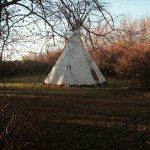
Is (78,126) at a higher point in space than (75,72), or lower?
lower

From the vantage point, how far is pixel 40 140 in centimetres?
712

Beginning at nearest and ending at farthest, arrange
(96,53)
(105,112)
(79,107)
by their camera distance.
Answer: (96,53) < (105,112) < (79,107)

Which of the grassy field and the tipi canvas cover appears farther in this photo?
the tipi canvas cover

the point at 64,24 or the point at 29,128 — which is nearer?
the point at 64,24

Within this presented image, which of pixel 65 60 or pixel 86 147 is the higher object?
pixel 65 60

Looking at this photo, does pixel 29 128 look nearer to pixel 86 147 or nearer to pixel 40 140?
pixel 40 140

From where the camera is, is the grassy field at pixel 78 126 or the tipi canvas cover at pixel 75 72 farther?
the tipi canvas cover at pixel 75 72

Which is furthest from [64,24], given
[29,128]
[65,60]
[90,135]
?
[65,60]

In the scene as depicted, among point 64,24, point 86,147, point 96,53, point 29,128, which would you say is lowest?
point 86,147

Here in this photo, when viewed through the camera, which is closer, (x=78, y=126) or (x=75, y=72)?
(x=78, y=126)

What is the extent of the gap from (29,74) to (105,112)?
101ft

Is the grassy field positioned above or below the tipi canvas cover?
below

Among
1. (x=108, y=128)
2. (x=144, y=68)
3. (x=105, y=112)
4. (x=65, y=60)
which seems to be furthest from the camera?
(x=65, y=60)

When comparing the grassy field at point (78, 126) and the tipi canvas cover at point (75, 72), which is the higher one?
the tipi canvas cover at point (75, 72)
